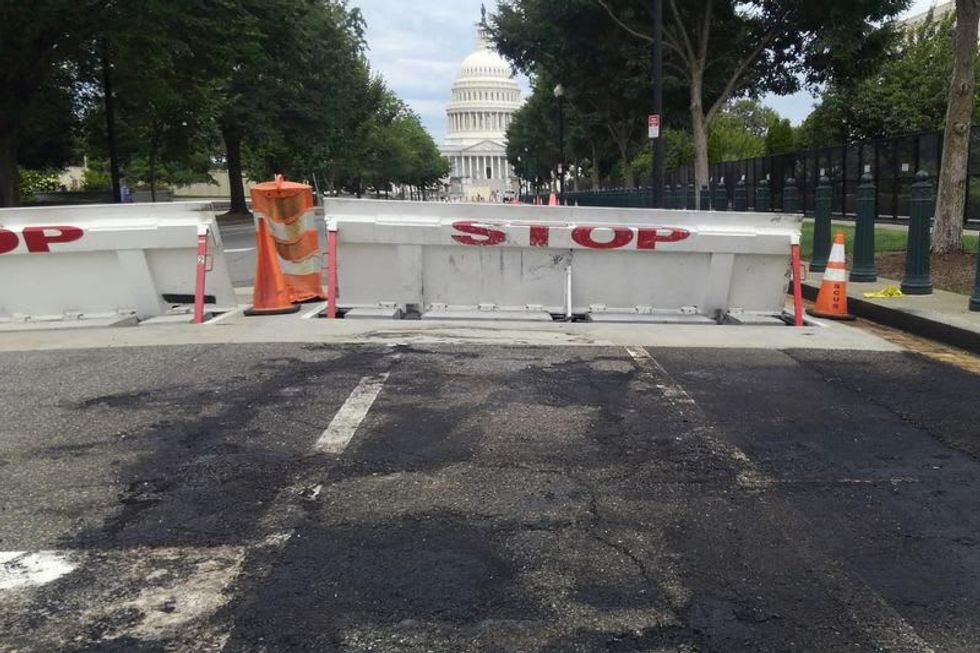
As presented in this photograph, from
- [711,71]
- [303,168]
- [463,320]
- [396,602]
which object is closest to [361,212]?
[463,320]

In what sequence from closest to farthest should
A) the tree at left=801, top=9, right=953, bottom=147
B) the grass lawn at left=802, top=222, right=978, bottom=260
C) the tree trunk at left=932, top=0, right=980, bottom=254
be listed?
the tree trunk at left=932, top=0, right=980, bottom=254
the grass lawn at left=802, top=222, right=978, bottom=260
the tree at left=801, top=9, right=953, bottom=147

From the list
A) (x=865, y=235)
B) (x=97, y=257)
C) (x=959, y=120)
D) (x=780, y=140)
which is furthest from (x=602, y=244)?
(x=780, y=140)

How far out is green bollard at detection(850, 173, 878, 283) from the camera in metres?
10.7

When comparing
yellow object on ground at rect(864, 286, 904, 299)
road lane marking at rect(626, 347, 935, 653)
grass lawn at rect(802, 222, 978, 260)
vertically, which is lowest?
road lane marking at rect(626, 347, 935, 653)

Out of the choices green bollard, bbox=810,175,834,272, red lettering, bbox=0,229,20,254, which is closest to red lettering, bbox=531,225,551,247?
red lettering, bbox=0,229,20,254

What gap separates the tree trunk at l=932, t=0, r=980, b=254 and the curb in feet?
13.5

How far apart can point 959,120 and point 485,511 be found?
38.5ft

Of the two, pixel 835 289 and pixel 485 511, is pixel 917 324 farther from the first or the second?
pixel 485 511

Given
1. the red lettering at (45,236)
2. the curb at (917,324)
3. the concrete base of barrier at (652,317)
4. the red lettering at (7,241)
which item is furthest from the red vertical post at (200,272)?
the curb at (917,324)

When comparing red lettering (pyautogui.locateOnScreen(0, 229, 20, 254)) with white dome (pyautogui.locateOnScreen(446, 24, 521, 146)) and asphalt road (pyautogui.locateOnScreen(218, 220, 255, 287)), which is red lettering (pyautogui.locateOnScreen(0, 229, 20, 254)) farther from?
white dome (pyautogui.locateOnScreen(446, 24, 521, 146))

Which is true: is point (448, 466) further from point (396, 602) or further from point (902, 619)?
point (902, 619)

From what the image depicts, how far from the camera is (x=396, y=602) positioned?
2883 mm

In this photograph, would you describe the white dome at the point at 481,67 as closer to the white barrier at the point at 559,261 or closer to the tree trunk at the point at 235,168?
the tree trunk at the point at 235,168

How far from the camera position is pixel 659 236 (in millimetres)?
8617
